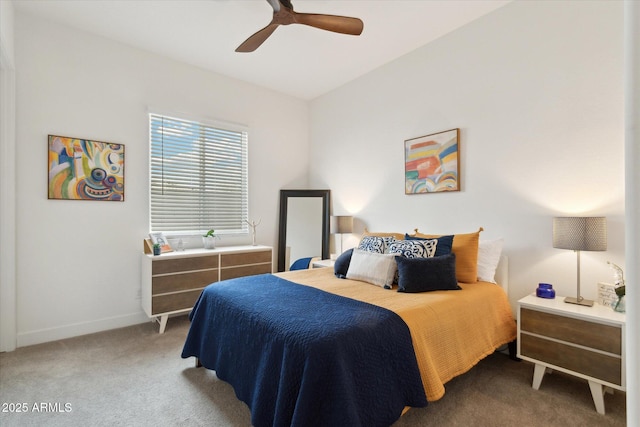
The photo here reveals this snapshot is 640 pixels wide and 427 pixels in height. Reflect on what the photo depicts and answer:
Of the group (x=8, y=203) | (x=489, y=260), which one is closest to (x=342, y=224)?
(x=489, y=260)

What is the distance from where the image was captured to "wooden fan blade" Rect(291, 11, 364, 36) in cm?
214

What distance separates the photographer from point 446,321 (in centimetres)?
187

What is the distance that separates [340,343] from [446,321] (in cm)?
84

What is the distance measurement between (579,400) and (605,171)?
1.53 metres

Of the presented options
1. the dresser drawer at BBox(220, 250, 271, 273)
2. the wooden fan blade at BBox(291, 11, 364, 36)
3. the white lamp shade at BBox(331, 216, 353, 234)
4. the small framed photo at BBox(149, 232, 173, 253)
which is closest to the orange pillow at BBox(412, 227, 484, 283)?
the white lamp shade at BBox(331, 216, 353, 234)

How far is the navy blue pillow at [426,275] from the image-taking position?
7.21 ft

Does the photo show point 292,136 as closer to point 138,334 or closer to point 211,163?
point 211,163

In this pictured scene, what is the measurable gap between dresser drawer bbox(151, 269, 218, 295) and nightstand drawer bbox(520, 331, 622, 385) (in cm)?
291

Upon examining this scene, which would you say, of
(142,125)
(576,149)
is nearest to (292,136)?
(142,125)

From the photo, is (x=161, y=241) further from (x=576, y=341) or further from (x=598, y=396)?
(x=598, y=396)

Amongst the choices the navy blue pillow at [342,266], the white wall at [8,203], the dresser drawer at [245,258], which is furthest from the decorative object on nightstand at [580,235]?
the white wall at [8,203]

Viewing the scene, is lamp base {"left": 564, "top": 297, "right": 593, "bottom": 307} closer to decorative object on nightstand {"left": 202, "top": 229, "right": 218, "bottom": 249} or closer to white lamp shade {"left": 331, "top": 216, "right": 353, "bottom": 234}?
white lamp shade {"left": 331, "top": 216, "right": 353, "bottom": 234}

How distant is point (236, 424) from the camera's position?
170 centimetres

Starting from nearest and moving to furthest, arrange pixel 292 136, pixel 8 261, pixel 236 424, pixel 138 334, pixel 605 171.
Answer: pixel 236 424
pixel 605 171
pixel 8 261
pixel 138 334
pixel 292 136
